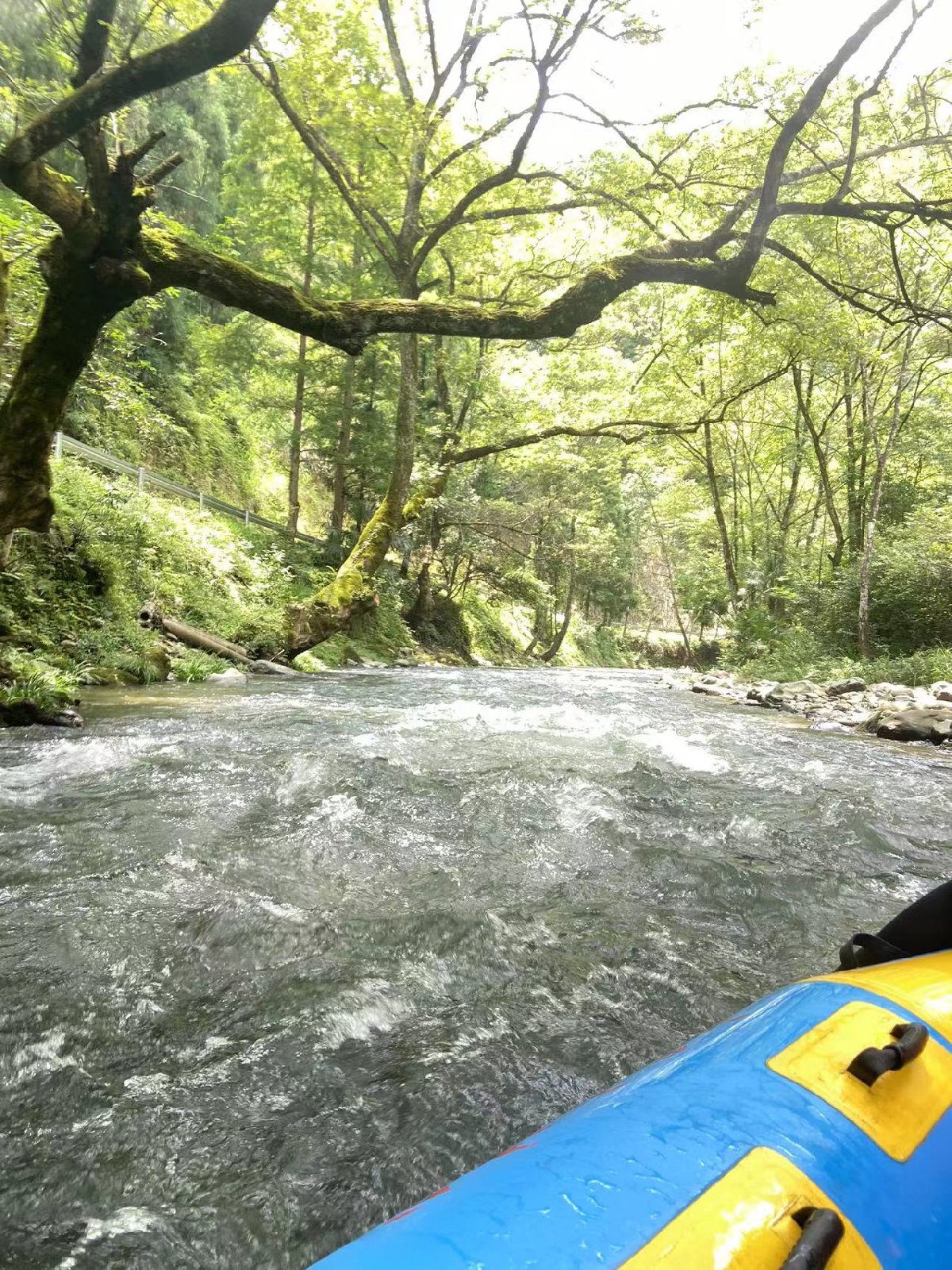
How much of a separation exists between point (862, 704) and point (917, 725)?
7.70ft

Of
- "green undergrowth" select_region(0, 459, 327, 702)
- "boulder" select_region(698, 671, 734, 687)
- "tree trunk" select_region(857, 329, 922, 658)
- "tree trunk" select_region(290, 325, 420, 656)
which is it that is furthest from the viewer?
"boulder" select_region(698, 671, 734, 687)

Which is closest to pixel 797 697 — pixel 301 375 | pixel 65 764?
pixel 65 764

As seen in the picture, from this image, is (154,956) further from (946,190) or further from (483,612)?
(483,612)

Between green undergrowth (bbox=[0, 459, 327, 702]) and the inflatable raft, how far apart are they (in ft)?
19.8

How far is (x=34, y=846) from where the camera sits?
3174mm

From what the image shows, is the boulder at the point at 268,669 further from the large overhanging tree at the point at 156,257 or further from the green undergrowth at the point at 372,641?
the large overhanging tree at the point at 156,257

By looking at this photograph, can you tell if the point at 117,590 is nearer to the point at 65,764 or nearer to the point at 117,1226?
the point at 65,764

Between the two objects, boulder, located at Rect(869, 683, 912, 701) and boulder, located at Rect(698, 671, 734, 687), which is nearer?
boulder, located at Rect(869, 683, 912, 701)

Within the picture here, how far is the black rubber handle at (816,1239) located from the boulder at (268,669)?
9.84 metres

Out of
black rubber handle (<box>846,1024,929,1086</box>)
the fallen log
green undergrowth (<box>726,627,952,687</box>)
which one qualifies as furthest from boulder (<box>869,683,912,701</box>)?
black rubber handle (<box>846,1024,929,1086</box>)

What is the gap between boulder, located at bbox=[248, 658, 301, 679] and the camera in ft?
34.0

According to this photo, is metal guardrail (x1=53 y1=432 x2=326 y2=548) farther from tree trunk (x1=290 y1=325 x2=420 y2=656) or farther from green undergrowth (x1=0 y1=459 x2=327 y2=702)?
tree trunk (x1=290 y1=325 x2=420 y2=656)

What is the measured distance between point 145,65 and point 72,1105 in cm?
527

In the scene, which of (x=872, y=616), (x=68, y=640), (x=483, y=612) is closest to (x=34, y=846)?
(x=68, y=640)
